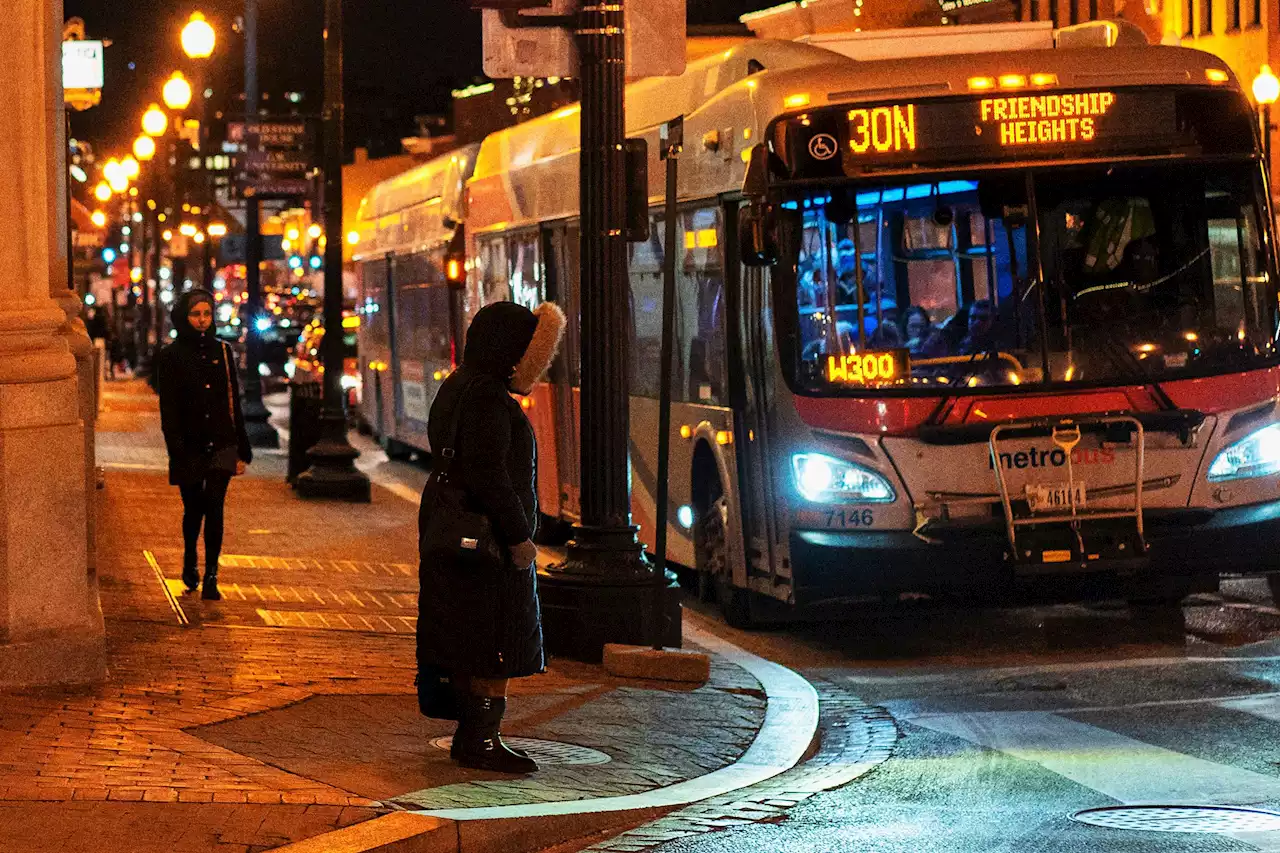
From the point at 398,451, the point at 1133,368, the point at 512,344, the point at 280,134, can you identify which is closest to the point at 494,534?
the point at 512,344

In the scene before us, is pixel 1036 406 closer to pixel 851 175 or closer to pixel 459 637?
pixel 851 175

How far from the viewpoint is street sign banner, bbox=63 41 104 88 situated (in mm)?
27594

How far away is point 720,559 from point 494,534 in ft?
17.8

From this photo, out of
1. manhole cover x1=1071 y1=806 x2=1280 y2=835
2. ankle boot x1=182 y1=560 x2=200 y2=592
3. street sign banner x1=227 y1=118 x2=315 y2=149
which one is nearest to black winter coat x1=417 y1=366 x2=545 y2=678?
manhole cover x1=1071 y1=806 x2=1280 y2=835

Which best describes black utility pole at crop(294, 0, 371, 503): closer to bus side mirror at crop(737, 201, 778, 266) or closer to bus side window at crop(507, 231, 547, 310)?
bus side window at crop(507, 231, 547, 310)

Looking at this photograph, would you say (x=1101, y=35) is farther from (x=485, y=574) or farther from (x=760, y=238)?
(x=485, y=574)

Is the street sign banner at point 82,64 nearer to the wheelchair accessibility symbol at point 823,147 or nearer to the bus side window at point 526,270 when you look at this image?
the bus side window at point 526,270

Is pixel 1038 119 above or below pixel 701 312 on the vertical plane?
above

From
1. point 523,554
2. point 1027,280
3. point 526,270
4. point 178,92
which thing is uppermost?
point 178,92

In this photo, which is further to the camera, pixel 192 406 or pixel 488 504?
pixel 192 406

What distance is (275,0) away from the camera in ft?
106

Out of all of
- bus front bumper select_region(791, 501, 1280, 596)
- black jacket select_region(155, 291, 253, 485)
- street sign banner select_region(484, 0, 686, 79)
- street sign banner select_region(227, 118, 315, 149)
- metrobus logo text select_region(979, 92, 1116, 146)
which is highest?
street sign banner select_region(227, 118, 315, 149)

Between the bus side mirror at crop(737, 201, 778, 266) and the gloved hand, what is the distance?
3920 millimetres

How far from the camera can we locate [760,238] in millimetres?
11805
